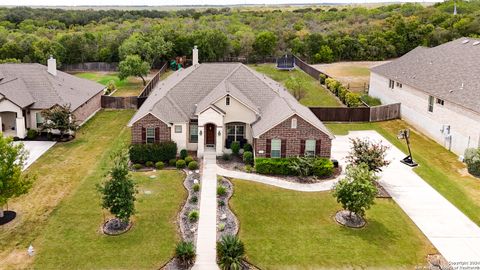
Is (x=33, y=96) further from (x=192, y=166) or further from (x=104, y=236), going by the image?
(x=104, y=236)

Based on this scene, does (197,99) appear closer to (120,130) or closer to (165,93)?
(165,93)

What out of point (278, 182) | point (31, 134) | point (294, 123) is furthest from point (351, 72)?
point (31, 134)

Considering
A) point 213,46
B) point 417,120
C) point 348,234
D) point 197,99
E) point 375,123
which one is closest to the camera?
point 348,234

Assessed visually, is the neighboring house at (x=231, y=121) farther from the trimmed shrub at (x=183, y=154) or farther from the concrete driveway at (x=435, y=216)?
the concrete driveway at (x=435, y=216)

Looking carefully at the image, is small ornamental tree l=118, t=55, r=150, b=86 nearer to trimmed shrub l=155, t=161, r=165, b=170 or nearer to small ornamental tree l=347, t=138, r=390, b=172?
trimmed shrub l=155, t=161, r=165, b=170

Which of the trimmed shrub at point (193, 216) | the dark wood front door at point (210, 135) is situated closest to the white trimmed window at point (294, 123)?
the dark wood front door at point (210, 135)

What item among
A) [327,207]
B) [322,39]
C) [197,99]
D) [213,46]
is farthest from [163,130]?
[322,39]
